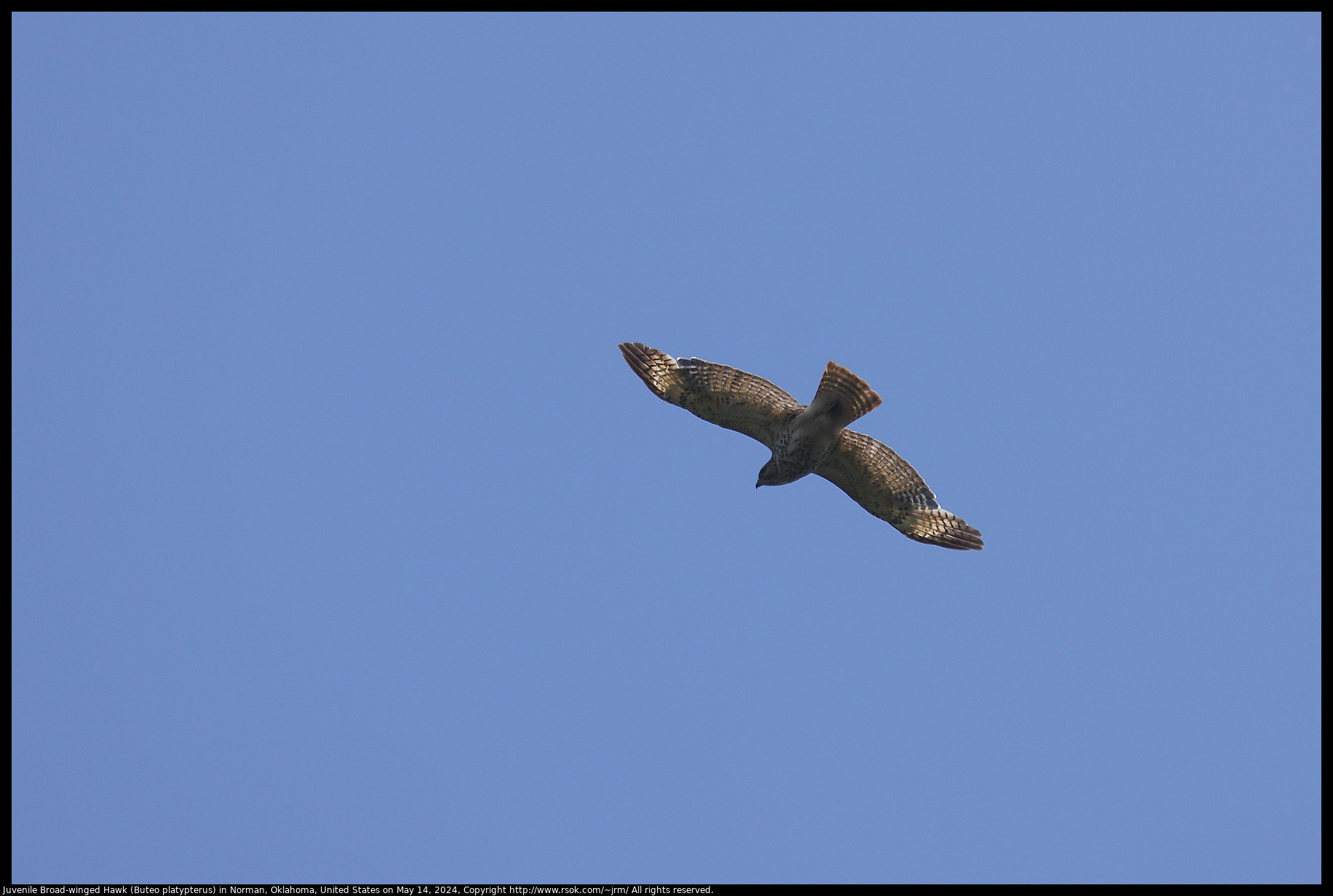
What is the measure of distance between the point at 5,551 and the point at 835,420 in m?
14.7

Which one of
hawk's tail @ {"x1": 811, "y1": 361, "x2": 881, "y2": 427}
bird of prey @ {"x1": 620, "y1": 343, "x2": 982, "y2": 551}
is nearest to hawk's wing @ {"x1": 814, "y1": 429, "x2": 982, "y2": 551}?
bird of prey @ {"x1": 620, "y1": 343, "x2": 982, "y2": 551}

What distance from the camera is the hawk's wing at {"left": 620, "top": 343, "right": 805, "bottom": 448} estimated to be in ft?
42.3

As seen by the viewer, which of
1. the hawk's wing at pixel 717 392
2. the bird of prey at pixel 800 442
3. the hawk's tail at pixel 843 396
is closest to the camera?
the hawk's tail at pixel 843 396

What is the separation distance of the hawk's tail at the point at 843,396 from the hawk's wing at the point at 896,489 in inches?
22.4

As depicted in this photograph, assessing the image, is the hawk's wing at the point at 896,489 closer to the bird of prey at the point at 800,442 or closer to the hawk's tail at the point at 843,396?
the bird of prey at the point at 800,442

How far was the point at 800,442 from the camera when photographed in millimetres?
12617

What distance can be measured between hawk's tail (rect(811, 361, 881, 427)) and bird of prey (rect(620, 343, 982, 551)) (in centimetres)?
19

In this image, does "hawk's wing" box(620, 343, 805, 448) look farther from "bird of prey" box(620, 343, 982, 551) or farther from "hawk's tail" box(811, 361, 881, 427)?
"hawk's tail" box(811, 361, 881, 427)

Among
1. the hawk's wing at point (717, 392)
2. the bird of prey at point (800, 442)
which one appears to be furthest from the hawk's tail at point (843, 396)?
the hawk's wing at point (717, 392)

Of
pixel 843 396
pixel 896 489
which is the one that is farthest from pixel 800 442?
pixel 896 489

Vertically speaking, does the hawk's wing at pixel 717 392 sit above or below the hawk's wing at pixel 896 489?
above

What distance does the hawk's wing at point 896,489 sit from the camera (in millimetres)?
12906

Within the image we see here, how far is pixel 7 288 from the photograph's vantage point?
727 inches
